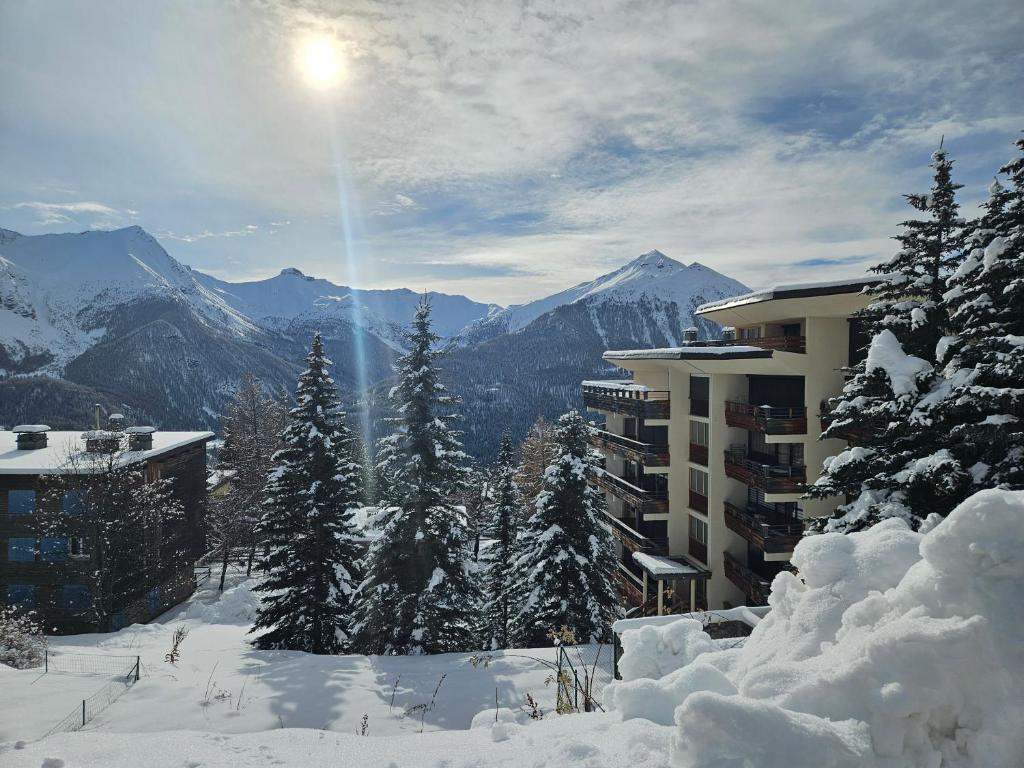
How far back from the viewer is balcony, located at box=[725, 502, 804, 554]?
20.5 m

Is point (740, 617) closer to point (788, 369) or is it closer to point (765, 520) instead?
point (765, 520)

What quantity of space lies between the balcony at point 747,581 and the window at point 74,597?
30.6m

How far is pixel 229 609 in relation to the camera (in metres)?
31.8

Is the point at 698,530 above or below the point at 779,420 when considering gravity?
below

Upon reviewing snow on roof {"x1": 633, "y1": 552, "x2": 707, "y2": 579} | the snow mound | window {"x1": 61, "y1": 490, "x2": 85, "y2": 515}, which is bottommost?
the snow mound

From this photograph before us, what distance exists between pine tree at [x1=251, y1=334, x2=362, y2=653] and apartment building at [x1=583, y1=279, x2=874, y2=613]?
41.3 ft

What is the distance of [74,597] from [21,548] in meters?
3.57

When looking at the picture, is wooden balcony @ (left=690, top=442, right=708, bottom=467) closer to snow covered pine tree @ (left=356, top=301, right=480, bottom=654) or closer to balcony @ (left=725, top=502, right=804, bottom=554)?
balcony @ (left=725, top=502, right=804, bottom=554)

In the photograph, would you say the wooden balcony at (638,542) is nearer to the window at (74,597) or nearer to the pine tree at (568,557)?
the pine tree at (568,557)

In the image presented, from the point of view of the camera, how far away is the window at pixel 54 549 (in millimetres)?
26875

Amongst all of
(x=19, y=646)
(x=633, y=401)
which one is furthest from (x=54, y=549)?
(x=633, y=401)

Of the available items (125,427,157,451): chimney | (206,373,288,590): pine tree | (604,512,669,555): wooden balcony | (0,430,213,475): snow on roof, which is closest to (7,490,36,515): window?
(0,430,213,475): snow on roof

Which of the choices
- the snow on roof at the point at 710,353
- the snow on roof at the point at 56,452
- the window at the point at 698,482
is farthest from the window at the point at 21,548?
the window at the point at 698,482

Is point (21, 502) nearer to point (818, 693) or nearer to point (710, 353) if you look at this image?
point (710, 353)
